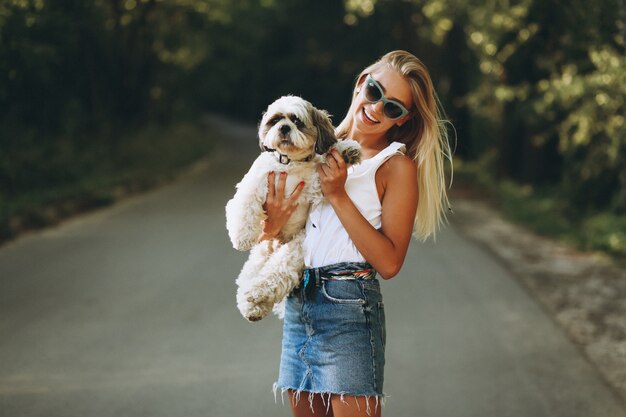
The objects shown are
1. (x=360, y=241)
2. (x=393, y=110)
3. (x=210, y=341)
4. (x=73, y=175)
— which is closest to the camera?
(x=360, y=241)

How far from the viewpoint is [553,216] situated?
41.8 feet

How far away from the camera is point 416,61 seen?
2777 mm

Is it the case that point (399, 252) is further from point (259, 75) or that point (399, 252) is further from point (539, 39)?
point (259, 75)

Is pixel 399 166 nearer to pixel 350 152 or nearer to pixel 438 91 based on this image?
pixel 350 152

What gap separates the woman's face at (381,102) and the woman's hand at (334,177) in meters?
0.24

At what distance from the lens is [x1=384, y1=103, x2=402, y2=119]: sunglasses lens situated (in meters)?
2.74

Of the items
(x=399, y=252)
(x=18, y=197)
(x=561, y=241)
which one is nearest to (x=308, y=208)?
(x=399, y=252)

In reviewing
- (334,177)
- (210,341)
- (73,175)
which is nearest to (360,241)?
(334,177)

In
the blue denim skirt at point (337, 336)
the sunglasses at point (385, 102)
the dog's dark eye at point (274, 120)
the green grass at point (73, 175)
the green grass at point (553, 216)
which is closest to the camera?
the blue denim skirt at point (337, 336)

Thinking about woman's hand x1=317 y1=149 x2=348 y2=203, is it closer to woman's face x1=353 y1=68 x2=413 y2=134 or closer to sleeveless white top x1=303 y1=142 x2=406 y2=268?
sleeveless white top x1=303 y1=142 x2=406 y2=268

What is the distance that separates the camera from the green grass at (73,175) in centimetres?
1097

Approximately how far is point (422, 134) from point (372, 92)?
0.27 metres

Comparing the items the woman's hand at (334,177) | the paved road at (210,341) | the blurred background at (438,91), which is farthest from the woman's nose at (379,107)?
the paved road at (210,341)

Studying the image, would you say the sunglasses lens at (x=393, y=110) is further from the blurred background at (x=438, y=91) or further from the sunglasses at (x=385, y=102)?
the blurred background at (x=438, y=91)
